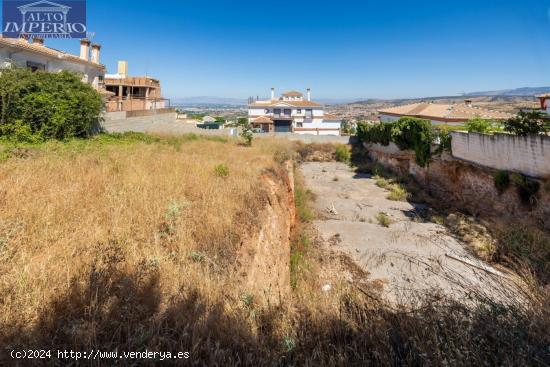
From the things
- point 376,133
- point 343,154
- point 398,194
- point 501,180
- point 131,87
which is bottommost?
point 398,194

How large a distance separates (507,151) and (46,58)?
79.4 feet

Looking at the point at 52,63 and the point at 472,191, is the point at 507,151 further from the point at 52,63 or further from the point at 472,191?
the point at 52,63

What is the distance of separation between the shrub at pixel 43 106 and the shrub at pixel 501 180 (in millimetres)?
17934

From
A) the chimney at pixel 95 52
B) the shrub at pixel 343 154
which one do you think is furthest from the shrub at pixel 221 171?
the shrub at pixel 343 154

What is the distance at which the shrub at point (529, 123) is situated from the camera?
10.4m

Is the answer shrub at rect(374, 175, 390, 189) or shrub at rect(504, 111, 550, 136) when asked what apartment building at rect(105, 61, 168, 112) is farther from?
shrub at rect(504, 111, 550, 136)

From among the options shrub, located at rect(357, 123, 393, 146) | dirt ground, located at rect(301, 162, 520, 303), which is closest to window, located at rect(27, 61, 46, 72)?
dirt ground, located at rect(301, 162, 520, 303)

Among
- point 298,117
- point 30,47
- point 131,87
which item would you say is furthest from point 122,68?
point 298,117

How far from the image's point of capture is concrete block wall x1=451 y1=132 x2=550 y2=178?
10.1 metres

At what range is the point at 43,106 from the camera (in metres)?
10.6

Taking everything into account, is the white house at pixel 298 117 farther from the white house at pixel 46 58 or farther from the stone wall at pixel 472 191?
the stone wall at pixel 472 191

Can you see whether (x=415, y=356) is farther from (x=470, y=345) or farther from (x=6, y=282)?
(x=6, y=282)

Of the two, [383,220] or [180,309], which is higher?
[180,309]

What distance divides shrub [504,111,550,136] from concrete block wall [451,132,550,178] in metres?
0.26
